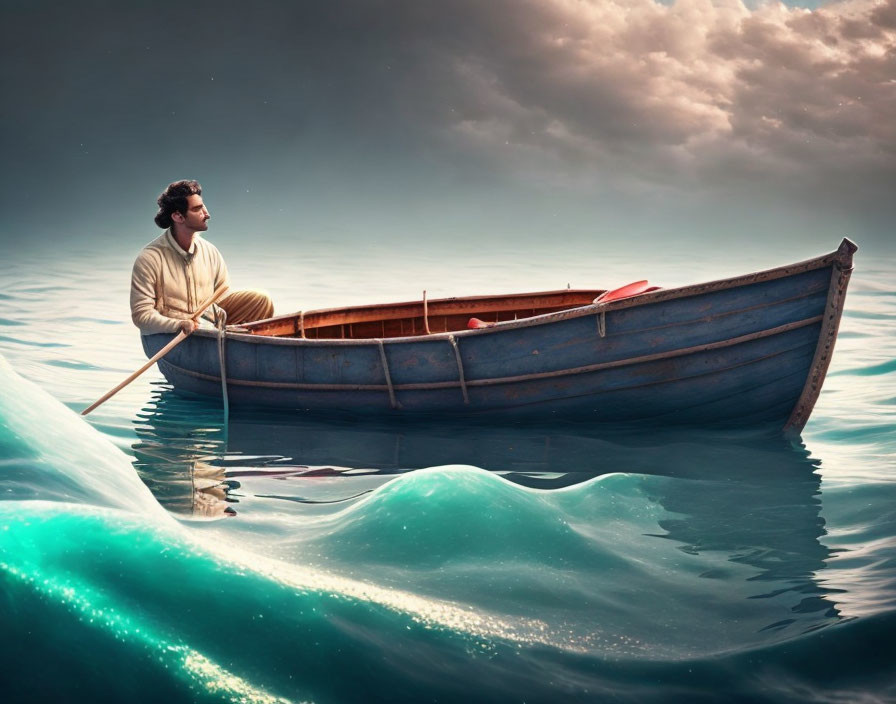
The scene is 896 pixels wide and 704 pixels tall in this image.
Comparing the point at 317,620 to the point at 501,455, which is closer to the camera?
the point at 317,620

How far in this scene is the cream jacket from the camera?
8141mm

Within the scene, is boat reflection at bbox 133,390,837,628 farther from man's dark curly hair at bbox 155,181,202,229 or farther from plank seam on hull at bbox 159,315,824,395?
man's dark curly hair at bbox 155,181,202,229

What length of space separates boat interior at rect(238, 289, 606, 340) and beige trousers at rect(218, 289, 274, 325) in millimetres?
684

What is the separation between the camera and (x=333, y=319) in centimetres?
983

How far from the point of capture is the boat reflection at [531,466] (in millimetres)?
4926

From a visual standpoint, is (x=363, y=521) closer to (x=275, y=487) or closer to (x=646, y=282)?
(x=275, y=487)

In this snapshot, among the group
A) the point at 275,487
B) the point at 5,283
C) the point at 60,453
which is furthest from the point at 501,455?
the point at 5,283

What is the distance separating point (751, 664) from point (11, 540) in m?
2.74

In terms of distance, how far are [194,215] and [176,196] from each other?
219 mm

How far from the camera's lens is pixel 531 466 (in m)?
6.47

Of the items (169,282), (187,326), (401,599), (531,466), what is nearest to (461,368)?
(531,466)

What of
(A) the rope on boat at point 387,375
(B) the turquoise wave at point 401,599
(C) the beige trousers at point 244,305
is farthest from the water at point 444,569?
(C) the beige trousers at point 244,305

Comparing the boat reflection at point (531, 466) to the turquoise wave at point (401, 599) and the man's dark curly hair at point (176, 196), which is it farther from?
the man's dark curly hair at point (176, 196)

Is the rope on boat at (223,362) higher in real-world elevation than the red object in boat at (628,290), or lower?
lower
